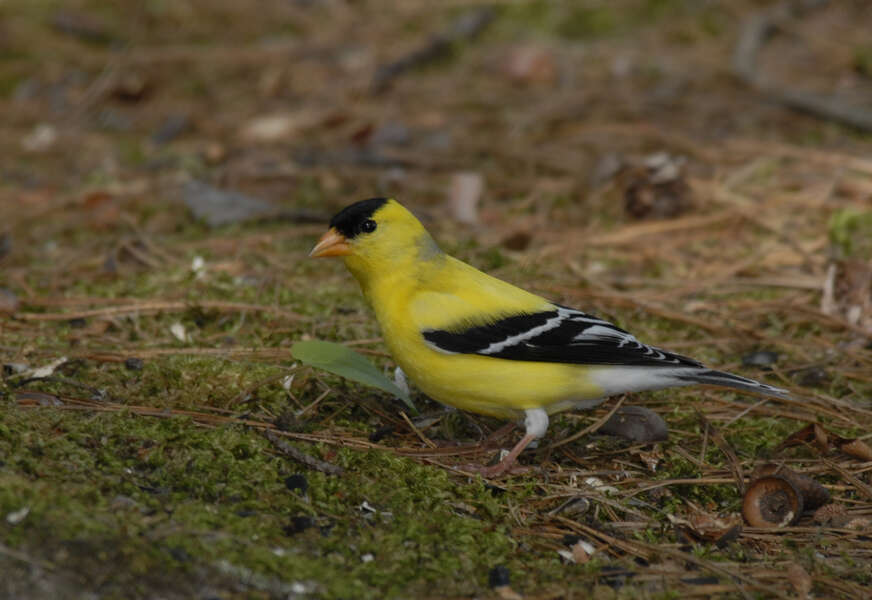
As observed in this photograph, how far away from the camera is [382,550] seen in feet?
8.41

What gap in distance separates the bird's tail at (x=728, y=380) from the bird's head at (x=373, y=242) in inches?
45.3

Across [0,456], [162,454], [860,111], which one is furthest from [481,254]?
[860,111]

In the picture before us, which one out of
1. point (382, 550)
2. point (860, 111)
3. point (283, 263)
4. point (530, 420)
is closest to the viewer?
point (382, 550)

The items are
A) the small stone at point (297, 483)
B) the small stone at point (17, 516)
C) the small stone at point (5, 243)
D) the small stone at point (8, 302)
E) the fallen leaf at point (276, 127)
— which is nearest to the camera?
the small stone at point (17, 516)

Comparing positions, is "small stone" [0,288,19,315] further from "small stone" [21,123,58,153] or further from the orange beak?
"small stone" [21,123,58,153]

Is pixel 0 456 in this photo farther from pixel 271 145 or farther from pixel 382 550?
pixel 271 145

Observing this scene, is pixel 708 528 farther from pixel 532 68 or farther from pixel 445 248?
pixel 532 68

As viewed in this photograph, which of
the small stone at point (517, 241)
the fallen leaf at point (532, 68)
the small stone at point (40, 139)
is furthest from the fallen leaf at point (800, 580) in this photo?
the small stone at point (40, 139)

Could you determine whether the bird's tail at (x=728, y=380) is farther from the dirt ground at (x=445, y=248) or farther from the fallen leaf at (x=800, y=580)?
the fallen leaf at (x=800, y=580)

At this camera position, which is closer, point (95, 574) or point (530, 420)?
point (95, 574)

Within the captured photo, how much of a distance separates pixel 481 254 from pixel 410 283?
1.57 m

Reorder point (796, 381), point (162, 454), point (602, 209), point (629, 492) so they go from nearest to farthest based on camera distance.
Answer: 1. point (162, 454)
2. point (629, 492)
3. point (796, 381)
4. point (602, 209)

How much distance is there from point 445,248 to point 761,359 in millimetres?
1866

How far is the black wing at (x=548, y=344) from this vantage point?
3.25m
